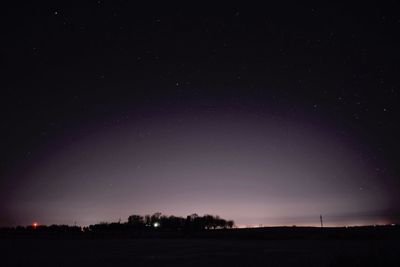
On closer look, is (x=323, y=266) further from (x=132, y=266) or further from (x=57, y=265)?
(x=57, y=265)

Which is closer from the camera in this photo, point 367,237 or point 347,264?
point 347,264

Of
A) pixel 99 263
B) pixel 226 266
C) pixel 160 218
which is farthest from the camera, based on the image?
pixel 160 218

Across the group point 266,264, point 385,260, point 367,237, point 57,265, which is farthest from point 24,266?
point 367,237

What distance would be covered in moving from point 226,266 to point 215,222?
122 metres

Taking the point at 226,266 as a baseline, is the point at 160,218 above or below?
above

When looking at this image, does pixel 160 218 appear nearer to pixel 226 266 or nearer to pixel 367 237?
pixel 367 237

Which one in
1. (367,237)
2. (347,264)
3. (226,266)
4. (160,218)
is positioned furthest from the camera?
(160,218)

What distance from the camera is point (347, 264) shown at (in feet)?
46.3

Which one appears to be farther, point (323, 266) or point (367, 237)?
point (367, 237)

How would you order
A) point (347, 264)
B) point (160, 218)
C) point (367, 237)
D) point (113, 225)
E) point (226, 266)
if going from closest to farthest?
1. point (347, 264)
2. point (226, 266)
3. point (367, 237)
4. point (113, 225)
5. point (160, 218)

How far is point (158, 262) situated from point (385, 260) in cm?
962

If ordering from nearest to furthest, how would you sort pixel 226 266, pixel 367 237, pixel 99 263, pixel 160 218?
pixel 226 266
pixel 99 263
pixel 367 237
pixel 160 218

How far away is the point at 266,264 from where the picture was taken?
51.6ft

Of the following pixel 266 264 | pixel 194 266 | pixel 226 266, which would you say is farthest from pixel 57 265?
pixel 266 264
